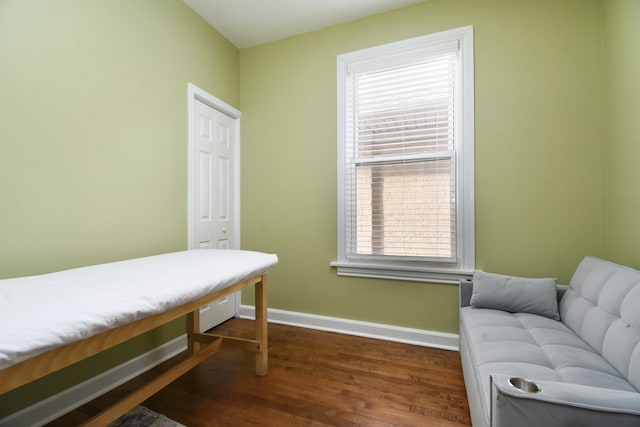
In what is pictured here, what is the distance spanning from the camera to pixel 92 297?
930 mm

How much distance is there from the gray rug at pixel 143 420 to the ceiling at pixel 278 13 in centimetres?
303

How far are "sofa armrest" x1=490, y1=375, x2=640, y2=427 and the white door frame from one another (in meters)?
2.32

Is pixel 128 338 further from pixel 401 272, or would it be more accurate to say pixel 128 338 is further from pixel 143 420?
pixel 401 272

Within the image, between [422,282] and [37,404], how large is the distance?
2559 mm

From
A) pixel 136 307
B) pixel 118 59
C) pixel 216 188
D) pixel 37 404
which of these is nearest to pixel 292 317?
pixel 216 188

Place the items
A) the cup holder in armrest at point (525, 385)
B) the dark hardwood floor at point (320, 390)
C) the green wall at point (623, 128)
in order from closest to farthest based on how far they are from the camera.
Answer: the cup holder in armrest at point (525, 385) < the dark hardwood floor at point (320, 390) < the green wall at point (623, 128)

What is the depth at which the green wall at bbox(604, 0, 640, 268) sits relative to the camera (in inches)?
65.2

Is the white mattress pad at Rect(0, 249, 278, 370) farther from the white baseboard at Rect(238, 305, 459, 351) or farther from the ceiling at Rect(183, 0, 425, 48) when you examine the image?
the ceiling at Rect(183, 0, 425, 48)

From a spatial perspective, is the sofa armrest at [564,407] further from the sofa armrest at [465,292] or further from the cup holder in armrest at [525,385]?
the sofa armrest at [465,292]

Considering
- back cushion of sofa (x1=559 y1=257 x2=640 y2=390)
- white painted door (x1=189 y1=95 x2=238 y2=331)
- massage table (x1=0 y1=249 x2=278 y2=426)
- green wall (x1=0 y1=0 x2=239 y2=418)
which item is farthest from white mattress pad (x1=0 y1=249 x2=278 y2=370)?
back cushion of sofa (x1=559 y1=257 x2=640 y2=390)

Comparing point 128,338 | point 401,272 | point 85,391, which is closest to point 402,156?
point 401,272

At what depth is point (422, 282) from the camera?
2.40 meters

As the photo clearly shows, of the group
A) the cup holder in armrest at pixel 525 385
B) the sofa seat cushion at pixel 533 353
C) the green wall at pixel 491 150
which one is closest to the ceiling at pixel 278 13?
the green wall at pixel 491 150

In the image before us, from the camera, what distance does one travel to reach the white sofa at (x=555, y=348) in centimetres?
81
